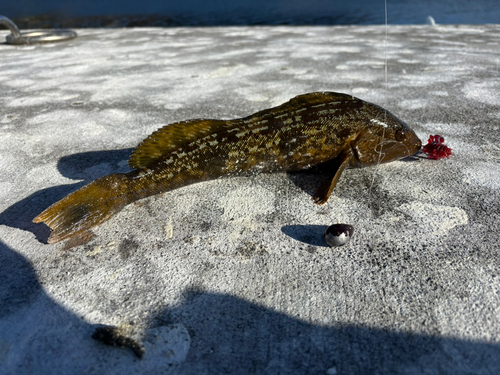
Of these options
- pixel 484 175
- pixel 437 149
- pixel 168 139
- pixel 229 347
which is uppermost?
pixel 168 139

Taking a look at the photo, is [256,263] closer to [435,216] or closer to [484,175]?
[435,216]

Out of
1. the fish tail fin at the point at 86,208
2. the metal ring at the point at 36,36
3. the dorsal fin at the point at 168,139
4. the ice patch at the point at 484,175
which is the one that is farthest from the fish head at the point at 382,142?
the metal ring at the point at 36,36

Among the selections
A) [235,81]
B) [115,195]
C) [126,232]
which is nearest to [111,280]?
[126,232]

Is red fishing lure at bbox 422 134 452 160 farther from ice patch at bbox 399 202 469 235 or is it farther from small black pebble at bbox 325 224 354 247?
small black pebble at bbox 325 224 354 247

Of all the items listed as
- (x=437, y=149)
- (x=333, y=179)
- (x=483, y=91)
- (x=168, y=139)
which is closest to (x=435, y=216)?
(x=333, y=179)

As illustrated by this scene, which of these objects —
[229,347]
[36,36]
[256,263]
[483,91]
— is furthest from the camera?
[36,36]

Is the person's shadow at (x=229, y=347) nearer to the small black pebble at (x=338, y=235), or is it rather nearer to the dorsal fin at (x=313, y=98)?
the small black pebble at (x=338, y=235)
